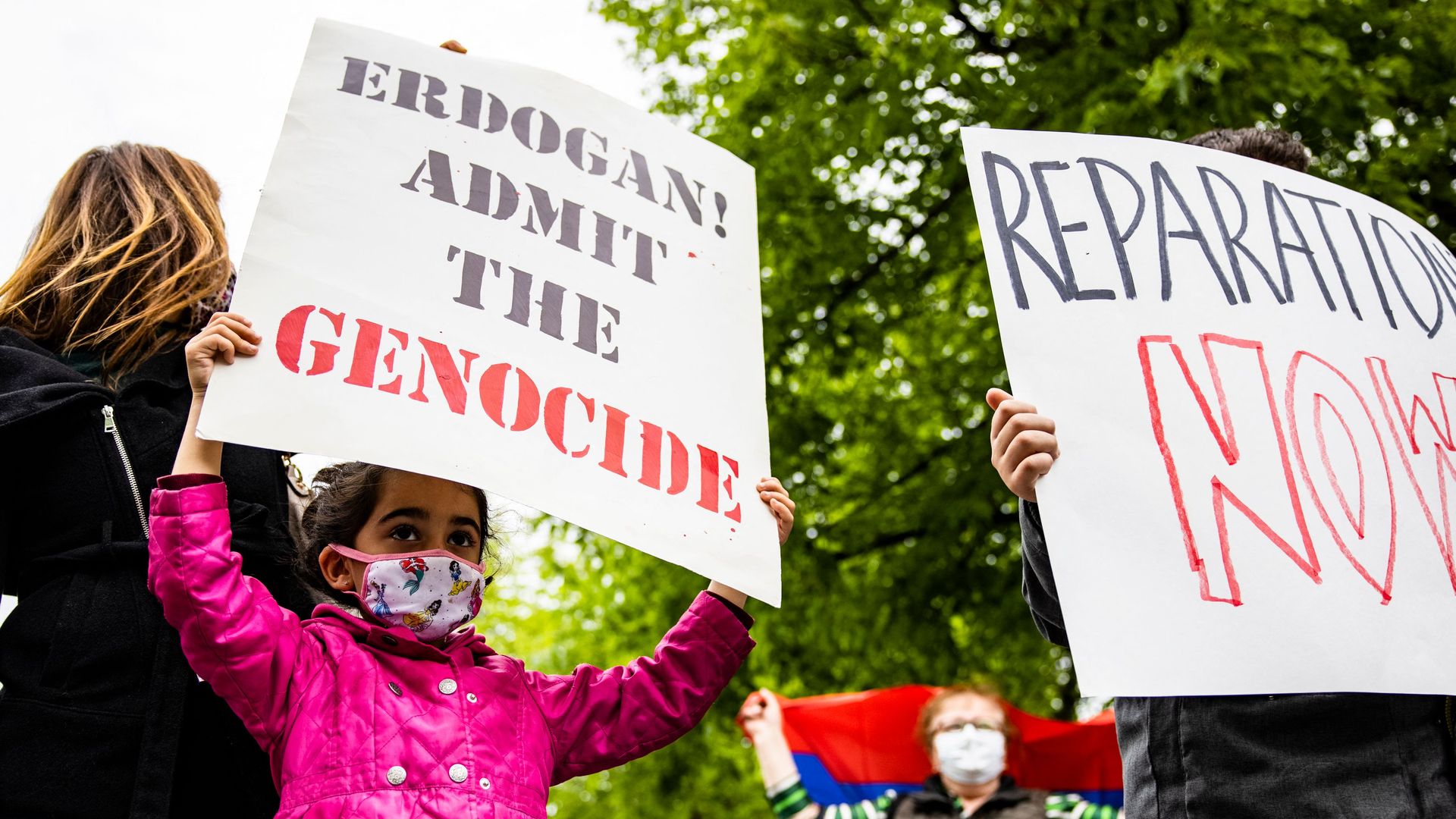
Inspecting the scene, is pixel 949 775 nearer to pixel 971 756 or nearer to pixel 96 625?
pixel 971 756

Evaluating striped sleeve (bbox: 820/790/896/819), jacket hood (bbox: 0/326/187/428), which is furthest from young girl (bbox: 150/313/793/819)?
striped sleeve (bbox: 820/790/896/819)

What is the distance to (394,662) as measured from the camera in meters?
2.20

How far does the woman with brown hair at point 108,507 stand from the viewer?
78.2 inches

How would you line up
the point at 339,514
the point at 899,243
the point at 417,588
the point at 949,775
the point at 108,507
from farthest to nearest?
1. the point at 899,243
2. the point at 949,775
3. the point at 339,514
4. the point at 417,588
5. the point at 108,507

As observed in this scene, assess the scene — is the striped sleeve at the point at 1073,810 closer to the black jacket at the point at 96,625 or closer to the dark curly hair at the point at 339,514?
the dark curly hair at the point at 339,514

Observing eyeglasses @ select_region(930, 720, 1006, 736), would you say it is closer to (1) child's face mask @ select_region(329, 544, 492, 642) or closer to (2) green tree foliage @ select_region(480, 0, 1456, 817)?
(2) green tree foliage @ select_region(480, 0, 1456, 817)

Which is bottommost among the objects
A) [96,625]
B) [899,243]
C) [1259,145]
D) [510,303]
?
[96,625]

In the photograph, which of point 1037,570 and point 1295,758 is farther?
point 1037,570

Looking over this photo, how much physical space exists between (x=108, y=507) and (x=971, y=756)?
319 cm

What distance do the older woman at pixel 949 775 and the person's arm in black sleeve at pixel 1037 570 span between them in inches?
81.9

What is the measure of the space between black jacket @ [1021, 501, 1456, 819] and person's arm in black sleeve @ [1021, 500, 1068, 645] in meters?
0.16

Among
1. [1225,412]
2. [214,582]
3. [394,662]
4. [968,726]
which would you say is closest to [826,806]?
[968,726]

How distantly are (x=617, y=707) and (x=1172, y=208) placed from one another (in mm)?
1297

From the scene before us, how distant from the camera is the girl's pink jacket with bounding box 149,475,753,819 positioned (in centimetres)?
197
